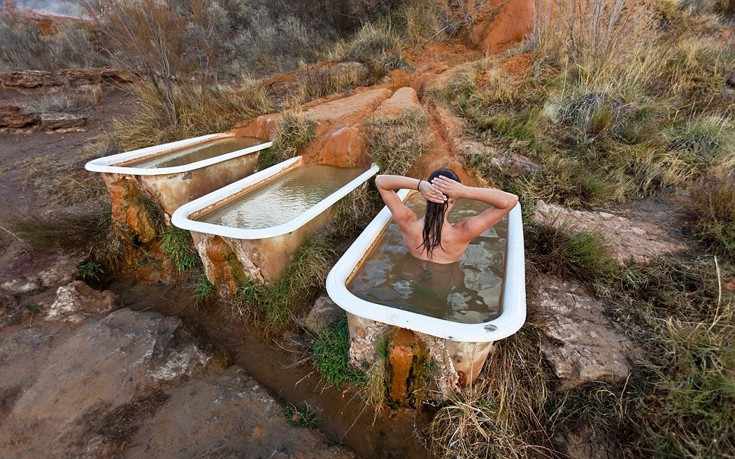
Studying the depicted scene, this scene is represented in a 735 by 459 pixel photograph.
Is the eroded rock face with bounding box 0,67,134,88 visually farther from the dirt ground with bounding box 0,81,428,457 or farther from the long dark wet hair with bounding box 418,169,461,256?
the long dark wet hair with bounding box 418,169,461,256

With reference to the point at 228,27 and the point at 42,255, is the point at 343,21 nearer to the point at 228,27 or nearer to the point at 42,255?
the point at 228,27

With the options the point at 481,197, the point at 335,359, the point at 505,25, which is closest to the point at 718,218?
the point at 481,197

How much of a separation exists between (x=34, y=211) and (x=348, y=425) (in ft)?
14.6

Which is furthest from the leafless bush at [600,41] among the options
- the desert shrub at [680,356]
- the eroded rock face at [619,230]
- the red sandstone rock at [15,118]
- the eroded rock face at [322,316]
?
the red sandstone rock at [15,118]

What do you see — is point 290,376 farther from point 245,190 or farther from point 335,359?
point 245,190

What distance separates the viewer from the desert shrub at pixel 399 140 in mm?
3791

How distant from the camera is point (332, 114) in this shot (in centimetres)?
466

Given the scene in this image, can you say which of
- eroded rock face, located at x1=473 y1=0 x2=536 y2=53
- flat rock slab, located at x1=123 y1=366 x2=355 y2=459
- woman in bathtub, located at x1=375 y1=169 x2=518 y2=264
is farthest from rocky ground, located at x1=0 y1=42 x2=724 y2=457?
eroded rock face, located at x1=473 y1=0 x2=536 y2=53

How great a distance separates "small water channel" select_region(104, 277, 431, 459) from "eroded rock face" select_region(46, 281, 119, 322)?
0.23 metres

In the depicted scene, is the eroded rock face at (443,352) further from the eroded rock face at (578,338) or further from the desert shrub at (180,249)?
the desert shrub at (180,249)

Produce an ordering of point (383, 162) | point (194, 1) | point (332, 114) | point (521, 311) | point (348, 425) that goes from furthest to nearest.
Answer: point (194, 1) → point (332, 114) → point (383, 162) → point (348, 425) → point (521, 311)

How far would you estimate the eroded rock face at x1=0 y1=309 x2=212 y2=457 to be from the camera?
6.41 ft

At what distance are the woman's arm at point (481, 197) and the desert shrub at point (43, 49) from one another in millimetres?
11130

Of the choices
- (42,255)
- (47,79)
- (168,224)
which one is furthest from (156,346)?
(47,79)
